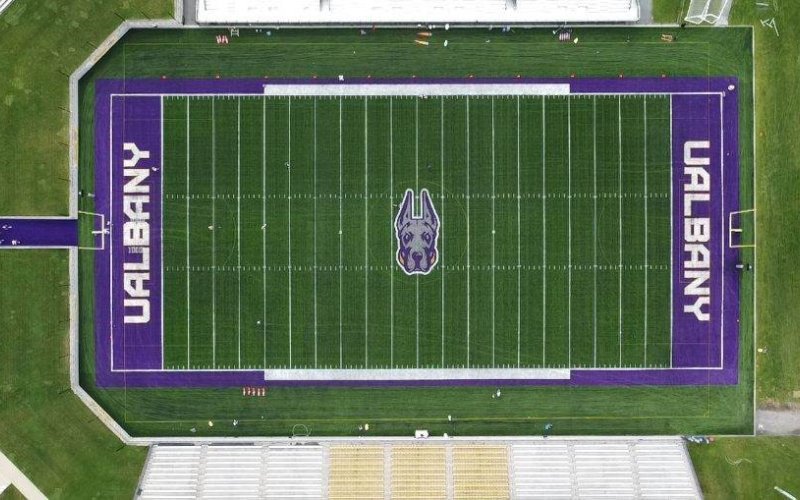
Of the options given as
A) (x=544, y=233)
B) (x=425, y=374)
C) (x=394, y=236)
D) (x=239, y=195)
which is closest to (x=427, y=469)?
(x=425, y=374)

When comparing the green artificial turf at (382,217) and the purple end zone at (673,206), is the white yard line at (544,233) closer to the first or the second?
the green artificial turf at (382,217)

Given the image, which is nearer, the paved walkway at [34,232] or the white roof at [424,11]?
the white roof at [424,11]

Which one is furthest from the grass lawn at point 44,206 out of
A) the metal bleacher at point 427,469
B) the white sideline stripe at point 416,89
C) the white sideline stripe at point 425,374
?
the white sideline stripe at point 425,374

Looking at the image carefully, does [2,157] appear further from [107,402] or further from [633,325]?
[633,325]

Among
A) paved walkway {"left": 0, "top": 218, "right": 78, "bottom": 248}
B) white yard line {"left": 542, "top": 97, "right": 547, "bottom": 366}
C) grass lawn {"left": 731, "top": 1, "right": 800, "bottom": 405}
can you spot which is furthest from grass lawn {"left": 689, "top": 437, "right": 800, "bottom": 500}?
paved walkway {"left": 0, "top": 218, "right": 78, "bottom": 248}

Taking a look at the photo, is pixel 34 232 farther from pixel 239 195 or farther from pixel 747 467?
pixel 747 467

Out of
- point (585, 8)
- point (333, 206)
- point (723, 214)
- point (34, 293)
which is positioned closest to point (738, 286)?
point (723, 214)

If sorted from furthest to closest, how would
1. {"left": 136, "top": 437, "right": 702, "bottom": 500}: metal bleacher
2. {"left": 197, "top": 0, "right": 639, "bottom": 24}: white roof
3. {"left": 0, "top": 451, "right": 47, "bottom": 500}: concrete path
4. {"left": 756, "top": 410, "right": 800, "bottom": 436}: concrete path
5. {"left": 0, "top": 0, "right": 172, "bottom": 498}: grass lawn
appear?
{"left": 756, "top": 410, "right": 800, "bottom": 436}: concrete path
{"left": 0, "top": 0, "right": 172, "bottom": 498}: grass lawn
{"left": 0, "top": 451, "right": 47, "bottom": 500}: concrete path
{"left": 197, "top": 0, "right": 639, "bottom": 24}: white roof
{"left": 136, "top": 437, "right": 702, "bottom": 500}: metal bleacher

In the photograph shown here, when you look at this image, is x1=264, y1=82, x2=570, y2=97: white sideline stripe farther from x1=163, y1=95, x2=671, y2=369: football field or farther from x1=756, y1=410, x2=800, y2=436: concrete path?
x1=756, y1=410, x2=800, y2=436: concrete path
